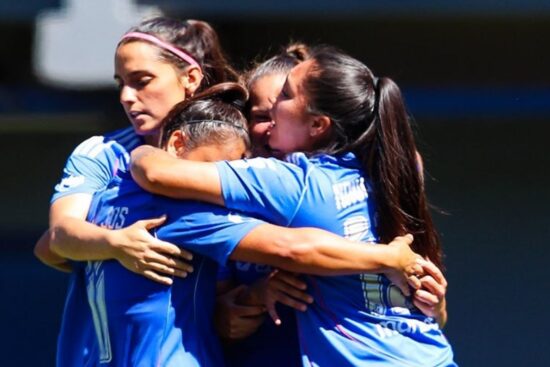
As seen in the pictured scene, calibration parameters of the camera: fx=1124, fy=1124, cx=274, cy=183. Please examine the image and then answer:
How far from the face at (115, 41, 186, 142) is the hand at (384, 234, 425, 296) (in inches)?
27.7

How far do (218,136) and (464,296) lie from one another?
3.24 m

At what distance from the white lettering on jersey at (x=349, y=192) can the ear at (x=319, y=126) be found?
137mm

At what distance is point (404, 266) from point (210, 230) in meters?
0.44

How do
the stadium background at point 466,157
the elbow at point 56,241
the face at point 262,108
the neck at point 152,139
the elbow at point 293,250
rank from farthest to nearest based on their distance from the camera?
the stadium background at point 466,157, the neck at point 152,139, the face at point 262,108, the elbow at point 56,241, the elbow at point 293,250

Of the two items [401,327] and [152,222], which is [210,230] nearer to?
[152,222]

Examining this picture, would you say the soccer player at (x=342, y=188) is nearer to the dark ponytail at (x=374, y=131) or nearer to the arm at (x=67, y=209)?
the dark ponytail at (x=374, y=131)

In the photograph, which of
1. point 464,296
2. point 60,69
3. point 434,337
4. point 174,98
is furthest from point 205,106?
point 464,296

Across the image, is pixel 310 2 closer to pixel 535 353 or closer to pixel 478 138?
pixel 478 138

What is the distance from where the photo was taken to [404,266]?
2.49 meters

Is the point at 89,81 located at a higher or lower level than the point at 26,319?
higher

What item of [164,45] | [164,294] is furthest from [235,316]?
[164,45]

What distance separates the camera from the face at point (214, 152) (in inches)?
99.3

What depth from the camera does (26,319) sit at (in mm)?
5852

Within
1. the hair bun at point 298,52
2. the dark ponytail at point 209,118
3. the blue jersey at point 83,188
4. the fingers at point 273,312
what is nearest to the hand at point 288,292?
the fingers at point 273,312
